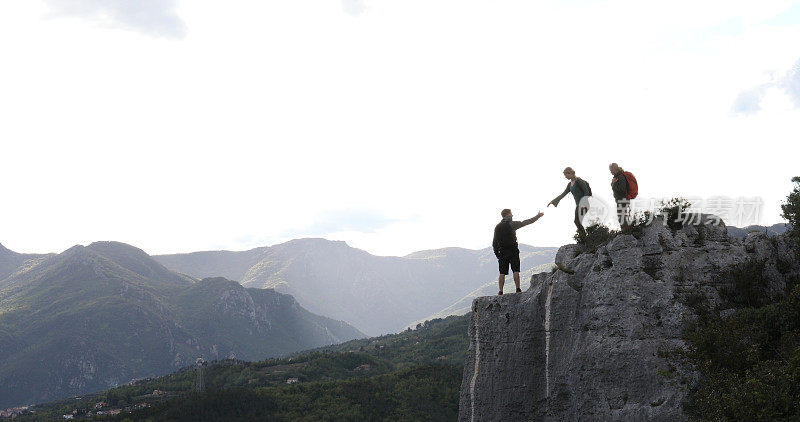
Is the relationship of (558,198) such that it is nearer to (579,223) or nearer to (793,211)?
(579,223)

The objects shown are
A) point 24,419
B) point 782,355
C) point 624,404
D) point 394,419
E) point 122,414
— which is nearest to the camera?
point 782,355

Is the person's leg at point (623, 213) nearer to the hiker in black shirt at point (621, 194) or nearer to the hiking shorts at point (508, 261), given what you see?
the hiker in black shirt at point (621, 194)

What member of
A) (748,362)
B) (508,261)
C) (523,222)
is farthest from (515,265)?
(748,362)

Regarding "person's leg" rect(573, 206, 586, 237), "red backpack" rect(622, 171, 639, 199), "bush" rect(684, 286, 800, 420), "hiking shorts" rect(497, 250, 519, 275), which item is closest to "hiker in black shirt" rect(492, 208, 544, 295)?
"hiking shorts" rect(497, 250, 519, 275)

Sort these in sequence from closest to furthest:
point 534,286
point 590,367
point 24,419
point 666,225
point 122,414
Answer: point 590,367 → point 666,225 → point 534,286 → point 122,414 → point 24,419

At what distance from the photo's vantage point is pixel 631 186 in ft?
62.5

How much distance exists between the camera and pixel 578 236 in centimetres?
2175

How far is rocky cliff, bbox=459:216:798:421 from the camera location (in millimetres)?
15641

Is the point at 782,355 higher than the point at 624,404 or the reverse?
higher

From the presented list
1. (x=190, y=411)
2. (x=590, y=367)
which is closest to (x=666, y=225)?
(x=590, y=367)

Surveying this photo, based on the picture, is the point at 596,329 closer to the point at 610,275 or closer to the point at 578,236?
the point at 610,275

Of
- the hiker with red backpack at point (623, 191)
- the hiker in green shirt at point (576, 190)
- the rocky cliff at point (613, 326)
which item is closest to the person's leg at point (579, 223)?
the hiker in green shirt at point (576, 190)

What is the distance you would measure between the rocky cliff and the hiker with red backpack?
0.96 metres

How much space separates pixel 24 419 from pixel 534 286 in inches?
9378
